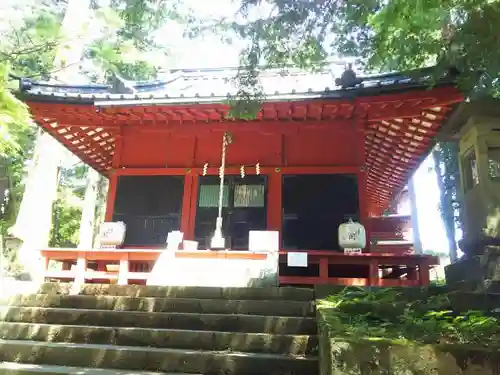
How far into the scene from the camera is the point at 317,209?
9250 millimetres

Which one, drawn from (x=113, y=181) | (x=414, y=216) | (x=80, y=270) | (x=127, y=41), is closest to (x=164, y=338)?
(x=80, y=270)

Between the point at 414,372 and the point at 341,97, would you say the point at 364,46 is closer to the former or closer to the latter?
the point at 341,97

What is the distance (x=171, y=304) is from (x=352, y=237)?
12.9 ft

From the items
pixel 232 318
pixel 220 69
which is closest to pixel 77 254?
pixel 232 318

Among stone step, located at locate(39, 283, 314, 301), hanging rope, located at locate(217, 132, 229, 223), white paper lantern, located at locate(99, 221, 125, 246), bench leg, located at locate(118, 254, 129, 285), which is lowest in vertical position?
stone step, located at locate(39, 283, 314, 301)

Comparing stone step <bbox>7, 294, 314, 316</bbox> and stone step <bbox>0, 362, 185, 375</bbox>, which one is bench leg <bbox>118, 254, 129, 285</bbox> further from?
stone step <bbox>0, 362, 185, 375</bbox>

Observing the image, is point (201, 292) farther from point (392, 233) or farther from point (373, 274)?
point (392, 233)

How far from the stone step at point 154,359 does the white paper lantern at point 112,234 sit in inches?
176

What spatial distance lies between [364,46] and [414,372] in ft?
18.4

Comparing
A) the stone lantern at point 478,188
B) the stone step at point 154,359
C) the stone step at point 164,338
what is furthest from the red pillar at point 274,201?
the stone step at point 154,359

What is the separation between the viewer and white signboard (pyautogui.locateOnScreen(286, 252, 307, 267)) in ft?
24.7

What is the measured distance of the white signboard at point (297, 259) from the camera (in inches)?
296

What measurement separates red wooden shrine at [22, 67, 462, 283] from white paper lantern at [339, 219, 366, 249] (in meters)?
0.67

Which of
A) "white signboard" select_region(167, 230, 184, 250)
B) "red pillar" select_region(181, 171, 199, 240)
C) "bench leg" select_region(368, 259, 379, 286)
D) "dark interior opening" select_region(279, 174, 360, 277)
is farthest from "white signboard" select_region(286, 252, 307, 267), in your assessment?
"red pillar" select_region(181, 171, 199, 240)
